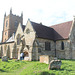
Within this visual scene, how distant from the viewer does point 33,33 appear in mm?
24453

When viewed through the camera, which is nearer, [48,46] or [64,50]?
[64,50]

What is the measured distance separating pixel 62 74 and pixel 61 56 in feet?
54.3

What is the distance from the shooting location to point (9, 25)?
43.4 meters

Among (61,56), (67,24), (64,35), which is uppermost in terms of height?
(67,24)

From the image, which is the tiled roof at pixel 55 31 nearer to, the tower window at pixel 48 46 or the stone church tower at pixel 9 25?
the tower window at pixel 48 46

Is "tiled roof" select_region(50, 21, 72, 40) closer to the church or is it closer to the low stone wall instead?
the church

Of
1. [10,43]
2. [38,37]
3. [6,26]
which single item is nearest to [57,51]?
[38,37]

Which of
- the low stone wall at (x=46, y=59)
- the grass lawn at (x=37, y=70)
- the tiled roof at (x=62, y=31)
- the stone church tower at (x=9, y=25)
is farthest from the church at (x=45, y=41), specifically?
the stone church tower at (x=9, y=25)

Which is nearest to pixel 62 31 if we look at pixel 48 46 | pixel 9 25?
pixel 48 46

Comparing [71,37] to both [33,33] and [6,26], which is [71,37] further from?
[6,26]

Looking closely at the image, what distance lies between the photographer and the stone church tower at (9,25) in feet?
142

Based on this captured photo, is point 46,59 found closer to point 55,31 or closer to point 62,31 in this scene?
point 62,31

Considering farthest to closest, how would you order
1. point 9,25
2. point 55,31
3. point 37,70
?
point 9,25 < point 55,31 < point 37,70

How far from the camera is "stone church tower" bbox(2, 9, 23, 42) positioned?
1705 inches
